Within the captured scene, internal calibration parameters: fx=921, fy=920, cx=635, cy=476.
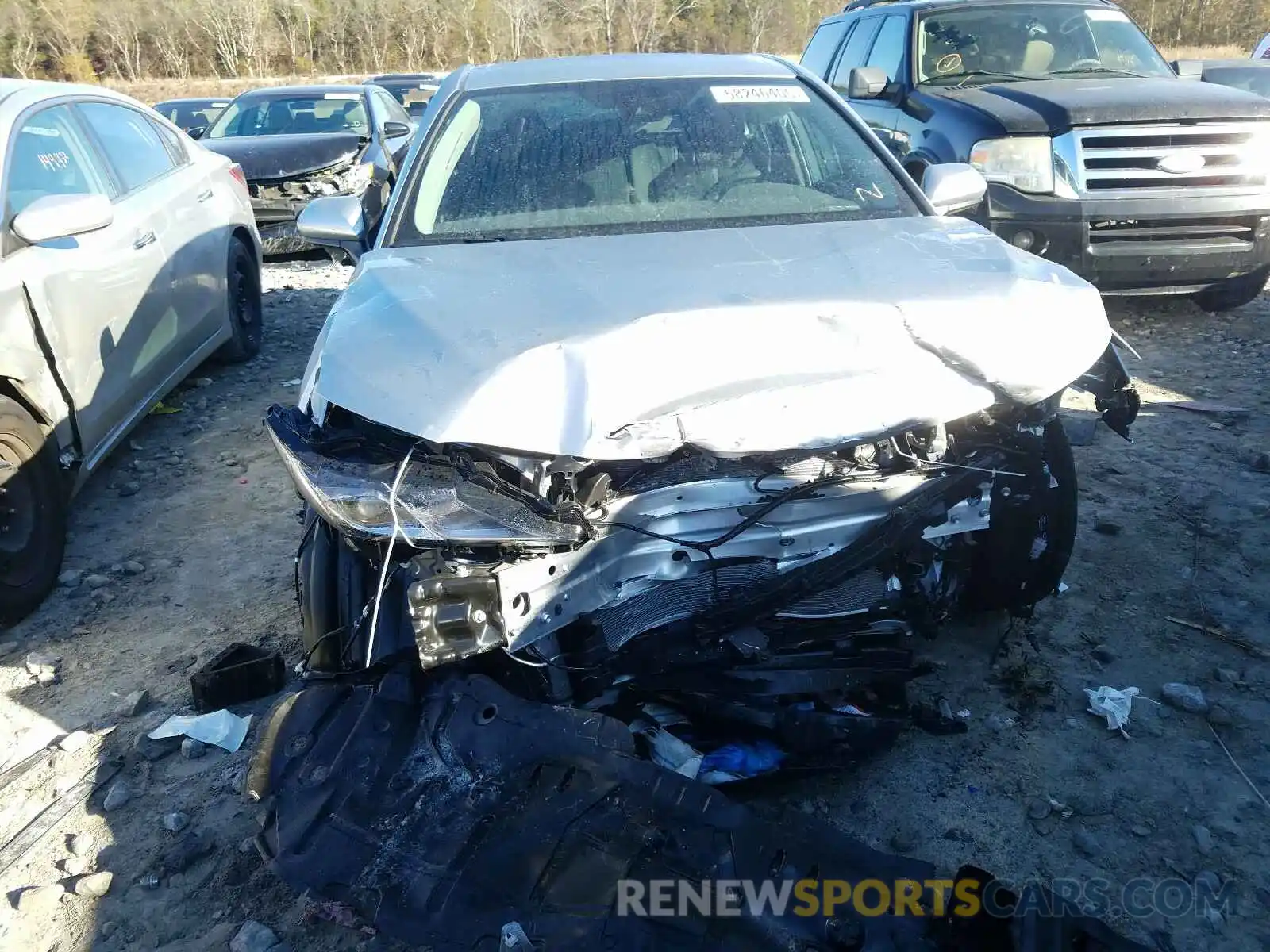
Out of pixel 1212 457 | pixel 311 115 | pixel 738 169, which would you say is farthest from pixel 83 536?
pixel 311 115

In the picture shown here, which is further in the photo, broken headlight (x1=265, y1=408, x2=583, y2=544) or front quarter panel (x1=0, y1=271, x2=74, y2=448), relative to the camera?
front quarter panel (x1=0, y1=271, x2=74, y2=448)

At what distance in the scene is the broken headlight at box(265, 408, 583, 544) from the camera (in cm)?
202

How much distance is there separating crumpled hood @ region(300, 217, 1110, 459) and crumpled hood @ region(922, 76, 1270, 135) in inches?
143

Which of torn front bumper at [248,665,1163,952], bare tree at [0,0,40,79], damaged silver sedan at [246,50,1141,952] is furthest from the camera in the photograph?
bare tree at [0,0,40,79]

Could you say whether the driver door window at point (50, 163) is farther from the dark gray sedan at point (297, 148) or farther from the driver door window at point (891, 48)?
the driver door window at point (891, 48)

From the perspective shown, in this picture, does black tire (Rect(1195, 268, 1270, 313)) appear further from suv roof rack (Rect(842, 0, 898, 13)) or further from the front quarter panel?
the front quarter panel

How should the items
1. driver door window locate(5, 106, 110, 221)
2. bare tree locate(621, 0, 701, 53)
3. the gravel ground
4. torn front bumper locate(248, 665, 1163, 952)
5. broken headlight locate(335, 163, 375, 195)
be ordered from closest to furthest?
torn front bumper locate(248, 665, 1163, 952), the gravel ground, driver door window locate(5, 106, 110, 221), broken headlight locate(335, 163, 375, 195), bare tree locate(621, 0, 701, 53)

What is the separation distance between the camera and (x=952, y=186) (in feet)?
11.2

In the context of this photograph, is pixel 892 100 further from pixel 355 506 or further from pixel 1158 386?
pixel 355 506

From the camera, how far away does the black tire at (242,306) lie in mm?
5922

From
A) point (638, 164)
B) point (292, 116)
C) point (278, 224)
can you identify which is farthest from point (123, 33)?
point (638, 164)

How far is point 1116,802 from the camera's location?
97.9 inches

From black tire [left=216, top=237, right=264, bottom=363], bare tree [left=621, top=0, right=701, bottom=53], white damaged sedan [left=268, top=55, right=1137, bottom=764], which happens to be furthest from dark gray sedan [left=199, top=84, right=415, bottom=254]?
bare tree [left=621, top=0, right=701, bottom=53]

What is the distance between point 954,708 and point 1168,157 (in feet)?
14.8
